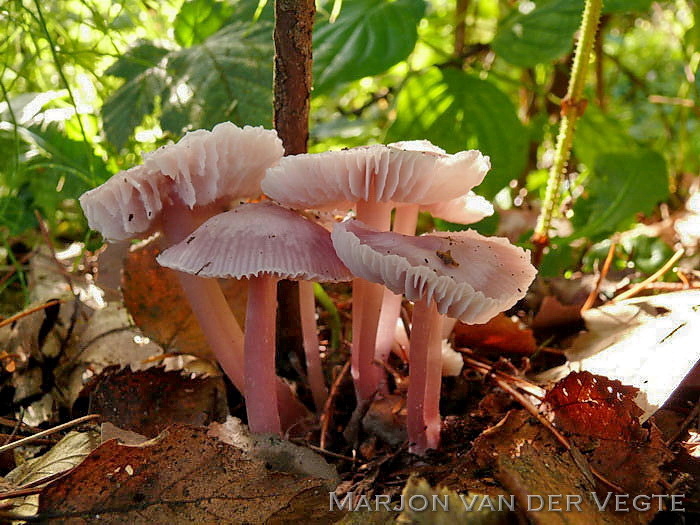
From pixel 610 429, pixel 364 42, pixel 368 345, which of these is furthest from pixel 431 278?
pixel 364 42

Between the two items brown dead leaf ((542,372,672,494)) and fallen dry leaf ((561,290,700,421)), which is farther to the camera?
fallen dry leaf ((561,290,700,421))

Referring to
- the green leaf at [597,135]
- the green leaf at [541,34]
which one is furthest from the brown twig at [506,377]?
the green leaf at [597,135]

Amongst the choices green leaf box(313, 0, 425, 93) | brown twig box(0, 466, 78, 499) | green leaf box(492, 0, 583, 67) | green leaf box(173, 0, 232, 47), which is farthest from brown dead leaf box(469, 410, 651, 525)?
green leaf box(173, 0, 232, 47)

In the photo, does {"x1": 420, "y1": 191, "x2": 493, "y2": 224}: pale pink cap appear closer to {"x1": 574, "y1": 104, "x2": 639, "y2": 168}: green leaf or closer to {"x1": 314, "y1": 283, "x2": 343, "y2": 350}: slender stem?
{"x1": 314, "y1": 283, "x2": 343, "y2": 350}: slender stem

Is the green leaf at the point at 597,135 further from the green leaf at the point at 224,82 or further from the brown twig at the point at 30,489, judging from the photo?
the brown twig at the point at 30,489

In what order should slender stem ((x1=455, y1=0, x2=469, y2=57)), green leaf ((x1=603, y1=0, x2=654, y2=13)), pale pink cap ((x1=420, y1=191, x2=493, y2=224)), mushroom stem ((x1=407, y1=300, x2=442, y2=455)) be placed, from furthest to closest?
slender stem ((x1=455, y1=0, x2=469, y2=57)) < green leaf ((x1=603, y1=0, x2=654, y2=13)) < pale pink cap ((x1=420, y1=191, x2=493, y2=224)) < mushroom stem ((x1=407, y1=300, x2=442, y2=455))

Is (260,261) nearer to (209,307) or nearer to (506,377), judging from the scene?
(209,307)
